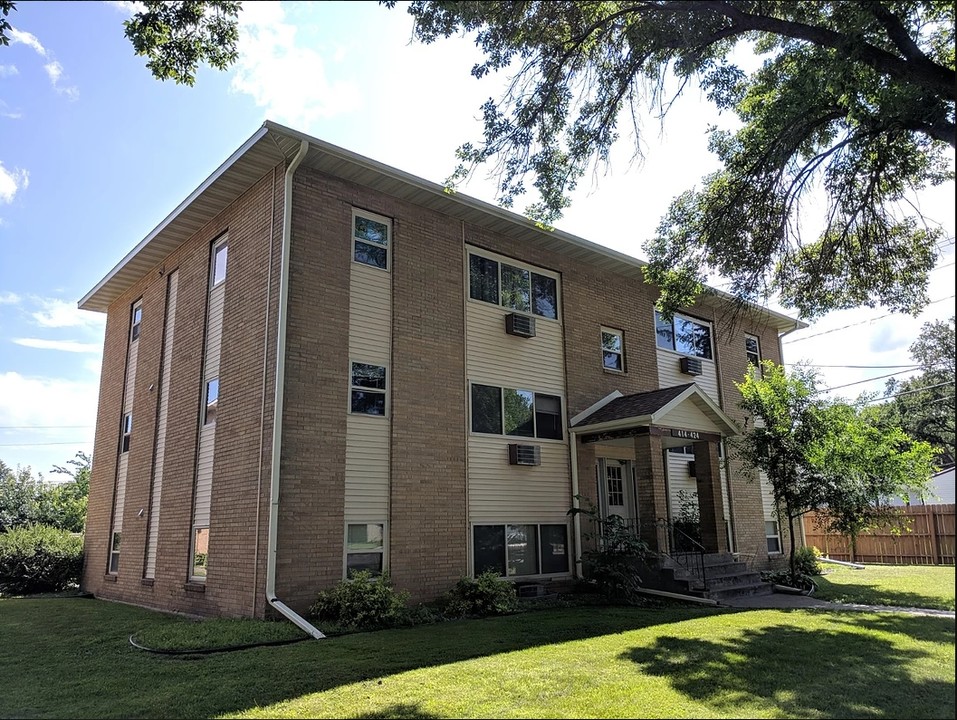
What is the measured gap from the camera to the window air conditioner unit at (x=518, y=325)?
1453cm

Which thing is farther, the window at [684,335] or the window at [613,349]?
the window at [684,335]

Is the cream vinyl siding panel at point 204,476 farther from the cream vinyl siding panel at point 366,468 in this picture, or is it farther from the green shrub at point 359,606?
the green shrub at point 359,606

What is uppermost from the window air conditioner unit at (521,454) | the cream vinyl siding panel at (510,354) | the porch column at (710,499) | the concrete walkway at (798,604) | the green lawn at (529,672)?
the cream vinyl siding panel at (510,354)

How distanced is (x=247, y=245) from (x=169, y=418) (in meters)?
4.58

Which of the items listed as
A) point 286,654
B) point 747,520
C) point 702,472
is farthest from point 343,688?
point 747,520

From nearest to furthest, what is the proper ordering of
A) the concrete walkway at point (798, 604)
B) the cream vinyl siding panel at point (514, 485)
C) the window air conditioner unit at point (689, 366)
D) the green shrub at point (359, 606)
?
the green shrub at point (359, 606) < the concrete walkway at point (798, 604) < the cream vinyl siding panel at point (514, 485) < the window air conditioner unit at point (689, 366)

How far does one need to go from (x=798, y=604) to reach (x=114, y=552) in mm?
15258

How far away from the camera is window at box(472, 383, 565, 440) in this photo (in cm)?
1391

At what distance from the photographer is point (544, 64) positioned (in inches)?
381

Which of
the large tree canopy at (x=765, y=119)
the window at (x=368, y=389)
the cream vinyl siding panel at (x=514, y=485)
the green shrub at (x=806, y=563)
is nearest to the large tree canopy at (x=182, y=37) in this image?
the large tree canopy at (x=765, y=119)

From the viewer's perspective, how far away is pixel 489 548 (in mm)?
13234

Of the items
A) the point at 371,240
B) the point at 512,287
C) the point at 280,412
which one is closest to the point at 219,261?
the point at 371,240

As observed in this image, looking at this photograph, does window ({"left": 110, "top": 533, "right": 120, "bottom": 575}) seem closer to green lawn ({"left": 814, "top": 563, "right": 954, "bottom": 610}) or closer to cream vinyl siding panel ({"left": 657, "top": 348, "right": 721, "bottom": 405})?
cream vinyl siding panel ({"left": 657, "top": 348, "right": 721, "bottom": 405})

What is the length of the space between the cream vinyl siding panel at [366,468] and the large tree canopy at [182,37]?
19.7 ft
